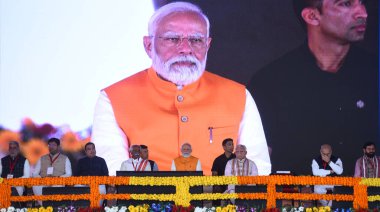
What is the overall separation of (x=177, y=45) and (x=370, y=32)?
3.11 m

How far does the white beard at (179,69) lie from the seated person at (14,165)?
8.80 feet

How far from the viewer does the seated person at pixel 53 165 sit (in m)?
12.2

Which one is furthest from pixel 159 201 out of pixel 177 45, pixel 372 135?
pixel 372 135

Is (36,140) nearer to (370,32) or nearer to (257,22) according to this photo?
(257,22)

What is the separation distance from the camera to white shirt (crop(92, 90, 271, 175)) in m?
13.4

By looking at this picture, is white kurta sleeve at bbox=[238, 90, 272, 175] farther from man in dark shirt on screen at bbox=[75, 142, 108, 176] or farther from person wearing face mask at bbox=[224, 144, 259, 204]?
man in dark shirt on screen at bbox=[75, 142, 108, 176]

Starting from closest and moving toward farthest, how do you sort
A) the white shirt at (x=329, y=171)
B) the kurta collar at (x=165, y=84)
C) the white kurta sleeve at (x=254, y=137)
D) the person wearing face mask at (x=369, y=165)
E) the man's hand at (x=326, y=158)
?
the white shirt at (x=329, y=171)
the man's hand at (x=326, y=158)
the person wearing face mask at (x=369, y=165)
the white kurta sleeve at (x=254, y=137)
the kurta collar at (x=165, y=84)

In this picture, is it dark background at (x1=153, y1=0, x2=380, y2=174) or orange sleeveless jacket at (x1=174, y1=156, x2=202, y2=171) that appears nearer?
orange sleeveless jacket at (x1=174, y1=156, x2=202, y2=171)

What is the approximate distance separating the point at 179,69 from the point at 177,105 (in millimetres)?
558

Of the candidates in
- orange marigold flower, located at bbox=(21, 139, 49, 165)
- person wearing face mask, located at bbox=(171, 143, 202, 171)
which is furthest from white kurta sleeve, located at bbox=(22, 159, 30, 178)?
person wearing face mask, located at bbox=(171, 143, 202, 171)

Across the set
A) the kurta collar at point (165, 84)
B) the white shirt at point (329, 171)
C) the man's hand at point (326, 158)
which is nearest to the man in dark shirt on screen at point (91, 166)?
the kurta collar at point (165, 84)

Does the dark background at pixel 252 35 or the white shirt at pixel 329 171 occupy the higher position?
the dark background at pixel 252 35

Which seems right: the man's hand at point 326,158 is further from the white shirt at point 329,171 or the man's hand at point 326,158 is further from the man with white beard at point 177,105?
the man with white beard at point 177,105

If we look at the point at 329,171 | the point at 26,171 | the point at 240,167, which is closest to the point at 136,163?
the point at 240,167
